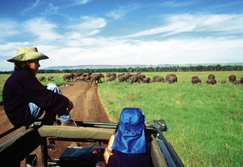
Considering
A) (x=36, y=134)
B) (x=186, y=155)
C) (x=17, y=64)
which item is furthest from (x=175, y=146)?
(x=17, y=64)

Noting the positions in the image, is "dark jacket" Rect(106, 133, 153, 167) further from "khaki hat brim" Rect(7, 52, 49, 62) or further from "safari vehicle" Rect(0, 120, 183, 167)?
"khaki hat brim" Rect(7, 52, 49, 62)

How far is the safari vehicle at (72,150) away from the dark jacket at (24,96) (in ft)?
0.87

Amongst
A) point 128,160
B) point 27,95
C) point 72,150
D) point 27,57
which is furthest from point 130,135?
point 27,57

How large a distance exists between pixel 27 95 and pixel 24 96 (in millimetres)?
61

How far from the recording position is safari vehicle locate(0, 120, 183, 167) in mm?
1687

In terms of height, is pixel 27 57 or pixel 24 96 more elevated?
pixel 27 57

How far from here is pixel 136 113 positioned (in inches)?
82.2

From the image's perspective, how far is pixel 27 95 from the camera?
2.19 meters

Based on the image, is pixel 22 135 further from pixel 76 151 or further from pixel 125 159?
pixel 125 159

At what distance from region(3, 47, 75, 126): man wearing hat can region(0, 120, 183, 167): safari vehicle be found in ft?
0.83

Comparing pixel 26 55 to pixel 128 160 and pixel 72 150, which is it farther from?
pixel 128 160

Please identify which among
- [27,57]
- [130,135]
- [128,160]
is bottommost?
[128,160]

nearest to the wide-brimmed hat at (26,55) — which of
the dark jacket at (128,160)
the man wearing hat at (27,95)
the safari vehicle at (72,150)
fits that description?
the man wearing hat at (27,95)

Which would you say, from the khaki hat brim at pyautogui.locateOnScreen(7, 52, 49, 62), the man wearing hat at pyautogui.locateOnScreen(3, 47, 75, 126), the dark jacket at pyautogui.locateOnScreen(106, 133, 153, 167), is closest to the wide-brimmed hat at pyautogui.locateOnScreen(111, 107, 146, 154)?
the dark jacket at pyautogui.locateOnScreen(106, 133, 153, 167)
